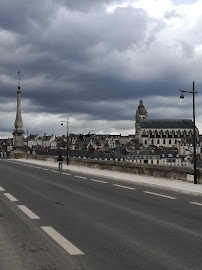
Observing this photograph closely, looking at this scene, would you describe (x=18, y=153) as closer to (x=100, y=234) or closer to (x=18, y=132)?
(x=18, y=132)

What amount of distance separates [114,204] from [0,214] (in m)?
3.66

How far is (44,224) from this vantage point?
8.84 metres

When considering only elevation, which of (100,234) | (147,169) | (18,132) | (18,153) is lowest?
(100,234)

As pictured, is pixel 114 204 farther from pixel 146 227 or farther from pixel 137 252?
pixel 137 252

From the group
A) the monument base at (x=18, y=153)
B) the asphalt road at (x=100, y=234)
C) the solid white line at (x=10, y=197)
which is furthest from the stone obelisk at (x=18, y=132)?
the asphalt road at (x=100, y=234)

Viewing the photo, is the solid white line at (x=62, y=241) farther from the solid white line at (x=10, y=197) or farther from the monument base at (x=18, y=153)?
the monument base at (x=18, y=153)

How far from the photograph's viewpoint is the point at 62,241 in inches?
281

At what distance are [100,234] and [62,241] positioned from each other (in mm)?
941

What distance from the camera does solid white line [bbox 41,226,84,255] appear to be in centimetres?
646

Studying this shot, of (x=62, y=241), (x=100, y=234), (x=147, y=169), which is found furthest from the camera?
(x=147, y=169)

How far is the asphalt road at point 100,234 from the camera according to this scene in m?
5.91

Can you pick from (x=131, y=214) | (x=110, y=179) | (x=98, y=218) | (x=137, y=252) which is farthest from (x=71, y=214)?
(x=110, y=179)

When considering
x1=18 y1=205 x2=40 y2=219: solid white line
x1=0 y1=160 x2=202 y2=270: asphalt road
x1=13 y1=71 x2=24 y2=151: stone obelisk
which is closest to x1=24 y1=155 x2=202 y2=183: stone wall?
x1=0 y1=160 x2=202 y2=270: asphalt road

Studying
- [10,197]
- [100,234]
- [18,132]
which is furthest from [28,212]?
[18,132]
